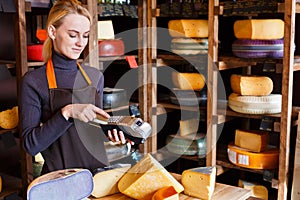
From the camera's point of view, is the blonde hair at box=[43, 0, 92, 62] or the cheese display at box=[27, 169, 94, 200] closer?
the cheese display at box=[27, 169, 94, 200]

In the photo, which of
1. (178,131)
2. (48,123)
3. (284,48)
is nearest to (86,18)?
(48,123)

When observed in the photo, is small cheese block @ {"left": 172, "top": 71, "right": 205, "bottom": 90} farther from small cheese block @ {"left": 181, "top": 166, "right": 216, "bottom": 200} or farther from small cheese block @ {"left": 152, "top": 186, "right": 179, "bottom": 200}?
small cheese block @ {"left": 152, "top": 186, "right": 179, "bottom": 200}

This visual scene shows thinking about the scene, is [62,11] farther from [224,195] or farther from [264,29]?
[264,29]

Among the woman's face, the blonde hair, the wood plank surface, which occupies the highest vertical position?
the blonde hair

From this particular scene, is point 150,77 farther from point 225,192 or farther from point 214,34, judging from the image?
point 225,192

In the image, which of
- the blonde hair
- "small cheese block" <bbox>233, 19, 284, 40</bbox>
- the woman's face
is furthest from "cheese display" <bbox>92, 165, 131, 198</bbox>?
"small cheese block" <bbox>233, 19, 284, 40</bbox>

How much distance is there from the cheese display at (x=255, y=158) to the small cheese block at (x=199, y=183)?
45.2 inches

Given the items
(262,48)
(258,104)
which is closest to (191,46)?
(262,48)

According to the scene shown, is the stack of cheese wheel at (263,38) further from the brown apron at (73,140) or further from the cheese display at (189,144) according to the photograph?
the brown apron at (73,140)

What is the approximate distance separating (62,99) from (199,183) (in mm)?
601

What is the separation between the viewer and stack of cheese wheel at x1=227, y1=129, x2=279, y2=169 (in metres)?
2.57

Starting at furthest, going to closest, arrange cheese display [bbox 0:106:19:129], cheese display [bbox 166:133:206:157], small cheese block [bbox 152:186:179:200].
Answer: cheese display [bbox 166:133:206:157]
cheese display [bbox 0:106:19:129]
small cheese block [bbox 152:186:179:200]

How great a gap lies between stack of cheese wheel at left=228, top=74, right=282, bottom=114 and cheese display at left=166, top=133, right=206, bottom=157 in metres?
0.39

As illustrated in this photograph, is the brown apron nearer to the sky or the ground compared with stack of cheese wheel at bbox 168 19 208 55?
nearer to the ground
